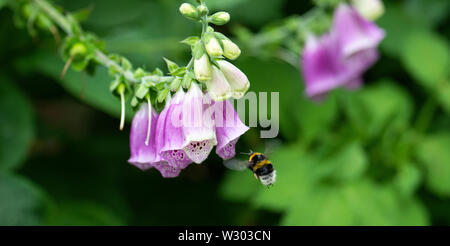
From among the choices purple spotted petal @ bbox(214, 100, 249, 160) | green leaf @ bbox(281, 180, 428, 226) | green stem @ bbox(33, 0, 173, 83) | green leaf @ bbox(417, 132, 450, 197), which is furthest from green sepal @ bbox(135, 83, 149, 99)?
green leaf @ bbox(417, 132, 450, 197)

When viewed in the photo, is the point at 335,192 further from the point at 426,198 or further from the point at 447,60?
the point at 447,60

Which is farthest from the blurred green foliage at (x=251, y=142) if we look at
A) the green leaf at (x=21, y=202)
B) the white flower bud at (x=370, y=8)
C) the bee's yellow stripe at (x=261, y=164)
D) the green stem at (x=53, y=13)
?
the bee's yellow stripe at (x=261, y=164)

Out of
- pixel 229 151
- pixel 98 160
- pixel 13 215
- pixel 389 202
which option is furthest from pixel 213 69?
pixel 98 160

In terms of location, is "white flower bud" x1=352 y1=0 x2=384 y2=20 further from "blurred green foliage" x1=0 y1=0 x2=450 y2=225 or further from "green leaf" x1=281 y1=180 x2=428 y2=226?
"green leaf" x1=281 y1=180 x2=428 y2=226

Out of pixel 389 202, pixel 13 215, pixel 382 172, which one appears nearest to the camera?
pixel 13 215

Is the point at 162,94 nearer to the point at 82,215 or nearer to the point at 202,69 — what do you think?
the point at 202,69

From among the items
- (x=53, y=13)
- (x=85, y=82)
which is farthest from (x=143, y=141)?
(x=85, y=82)
